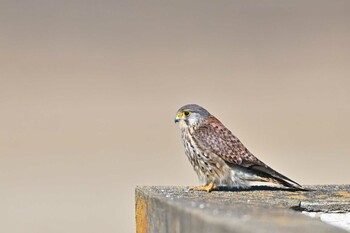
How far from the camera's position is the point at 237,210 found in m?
2.75

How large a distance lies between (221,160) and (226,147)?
0.22 feet

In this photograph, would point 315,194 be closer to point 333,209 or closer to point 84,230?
point 333,209

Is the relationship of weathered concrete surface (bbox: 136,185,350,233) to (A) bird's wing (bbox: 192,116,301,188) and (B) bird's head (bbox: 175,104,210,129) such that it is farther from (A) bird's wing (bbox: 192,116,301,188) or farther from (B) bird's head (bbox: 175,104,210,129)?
(B) bird's head (bbox: 175,104,210,129)

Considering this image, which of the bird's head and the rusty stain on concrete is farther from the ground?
the bird's head

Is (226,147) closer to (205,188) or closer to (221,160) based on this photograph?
(221,160)

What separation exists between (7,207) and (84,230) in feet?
3.66

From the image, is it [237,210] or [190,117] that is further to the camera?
[190,117]

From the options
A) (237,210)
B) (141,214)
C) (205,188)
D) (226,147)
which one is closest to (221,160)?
(226,147)

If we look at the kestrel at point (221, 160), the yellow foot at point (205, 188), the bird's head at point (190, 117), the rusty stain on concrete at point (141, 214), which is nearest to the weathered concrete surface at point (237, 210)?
the rusty stain on concrete at point (141, 214)

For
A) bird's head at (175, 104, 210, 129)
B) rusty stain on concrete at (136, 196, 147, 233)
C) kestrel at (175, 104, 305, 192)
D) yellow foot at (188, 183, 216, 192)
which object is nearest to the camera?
rusty stain on concrete at (136, 196, 147, 233)

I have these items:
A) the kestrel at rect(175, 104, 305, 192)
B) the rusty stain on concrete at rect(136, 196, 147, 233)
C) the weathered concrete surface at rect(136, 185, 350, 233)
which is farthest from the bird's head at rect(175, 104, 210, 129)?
the rusty stain on concrete at rect(136, 196, 147, 233)

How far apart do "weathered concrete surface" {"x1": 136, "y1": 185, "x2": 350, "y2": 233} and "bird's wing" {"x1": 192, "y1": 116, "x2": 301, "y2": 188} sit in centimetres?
39

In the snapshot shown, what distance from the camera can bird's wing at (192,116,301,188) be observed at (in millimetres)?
4914

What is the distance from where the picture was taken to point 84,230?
12.0m
